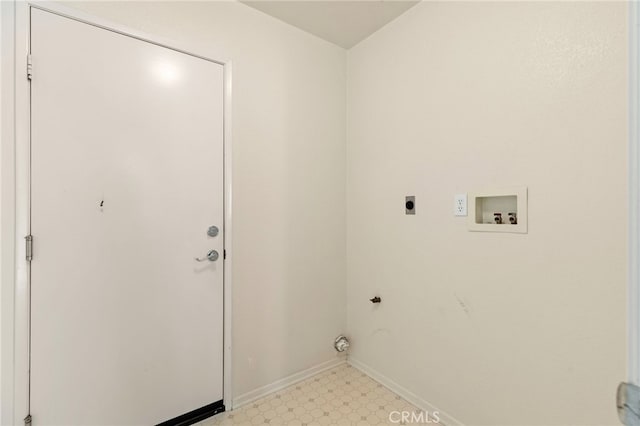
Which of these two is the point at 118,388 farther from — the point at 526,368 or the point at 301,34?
the point at 301,34

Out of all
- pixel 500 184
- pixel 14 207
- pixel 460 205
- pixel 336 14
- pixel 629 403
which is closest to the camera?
pixel 629 403

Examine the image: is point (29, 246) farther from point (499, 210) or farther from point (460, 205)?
point (499, 210)

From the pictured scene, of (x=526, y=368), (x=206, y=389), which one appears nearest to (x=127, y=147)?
(x=206, y=389)

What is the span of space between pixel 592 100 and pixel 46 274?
2.36 m

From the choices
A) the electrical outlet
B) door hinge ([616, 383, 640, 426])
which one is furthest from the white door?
door hinge ([616, 383, 640, 426])

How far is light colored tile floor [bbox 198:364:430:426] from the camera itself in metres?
1.59

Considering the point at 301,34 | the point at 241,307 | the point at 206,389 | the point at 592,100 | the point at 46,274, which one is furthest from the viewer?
the point at 301,34

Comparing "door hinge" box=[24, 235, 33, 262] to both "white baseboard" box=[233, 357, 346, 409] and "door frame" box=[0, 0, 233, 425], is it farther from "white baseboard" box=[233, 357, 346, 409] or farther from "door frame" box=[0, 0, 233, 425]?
"white baseboard" box=[233, 357, 346, 409]

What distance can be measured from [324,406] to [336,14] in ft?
7.96

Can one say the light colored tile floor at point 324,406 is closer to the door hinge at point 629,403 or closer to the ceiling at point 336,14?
the door hinge at point 629,403

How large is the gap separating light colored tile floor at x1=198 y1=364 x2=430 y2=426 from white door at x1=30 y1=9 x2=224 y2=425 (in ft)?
0.77

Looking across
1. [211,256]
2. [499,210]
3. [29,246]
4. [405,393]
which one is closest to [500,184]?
[499,210]

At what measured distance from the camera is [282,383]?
1.90 meters

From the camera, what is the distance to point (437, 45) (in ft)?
5.39
